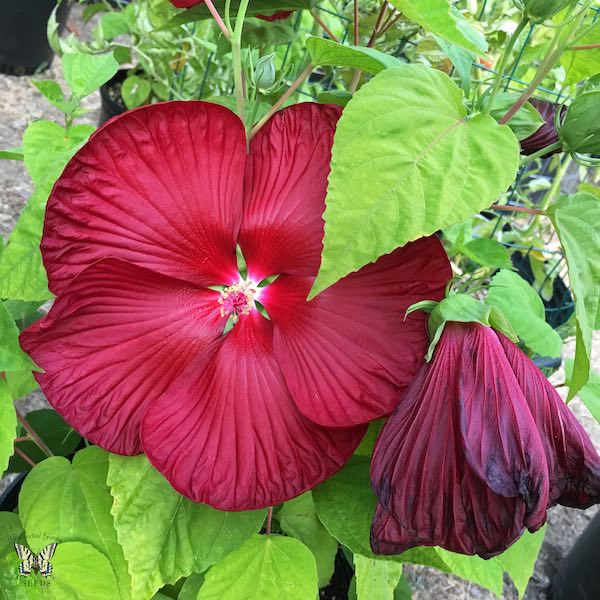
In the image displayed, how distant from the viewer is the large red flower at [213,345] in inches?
16.5

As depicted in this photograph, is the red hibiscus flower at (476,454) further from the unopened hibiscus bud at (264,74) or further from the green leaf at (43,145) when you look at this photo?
the green leaf at (43,145)

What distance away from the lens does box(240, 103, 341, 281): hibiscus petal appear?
17.1 inches

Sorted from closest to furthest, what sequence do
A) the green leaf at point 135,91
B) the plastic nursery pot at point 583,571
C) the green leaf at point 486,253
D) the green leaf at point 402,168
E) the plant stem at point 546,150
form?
the green leaf at point 402,168 < the plant stem at point 546,150 < the green leaf at point 486,253 < the plastic nursery pot at point 583,571 < the green leaf at point 135,91

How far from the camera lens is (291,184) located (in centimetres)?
44

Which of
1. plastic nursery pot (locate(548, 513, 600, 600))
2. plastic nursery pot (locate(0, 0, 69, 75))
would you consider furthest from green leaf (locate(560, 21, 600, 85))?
plastic nursery pot (locate(0, 0, 69, 75))

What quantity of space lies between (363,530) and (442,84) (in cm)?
31

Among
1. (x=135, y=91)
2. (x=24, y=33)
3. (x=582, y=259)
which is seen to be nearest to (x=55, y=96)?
(x=582, y=259)

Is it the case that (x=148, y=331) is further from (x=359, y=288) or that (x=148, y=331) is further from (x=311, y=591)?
(x=311, y=591)

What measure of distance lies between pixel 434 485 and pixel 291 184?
7.6 inches

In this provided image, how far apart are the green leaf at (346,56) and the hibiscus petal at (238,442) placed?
7.8 inches

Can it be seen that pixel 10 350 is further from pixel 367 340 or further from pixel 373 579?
pixel 373 579

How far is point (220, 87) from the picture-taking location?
4.84 ft

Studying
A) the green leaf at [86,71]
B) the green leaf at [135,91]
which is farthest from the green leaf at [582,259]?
the green leaf at [135,91]

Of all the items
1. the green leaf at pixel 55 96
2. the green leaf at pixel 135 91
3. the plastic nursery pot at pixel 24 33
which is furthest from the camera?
the plastic nursery pot at pixel 24 33
